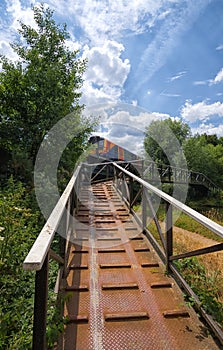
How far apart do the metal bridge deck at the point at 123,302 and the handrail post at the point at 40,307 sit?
1.41 feet

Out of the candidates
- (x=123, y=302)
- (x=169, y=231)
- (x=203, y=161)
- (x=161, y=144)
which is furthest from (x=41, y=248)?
(x=203, y=161)

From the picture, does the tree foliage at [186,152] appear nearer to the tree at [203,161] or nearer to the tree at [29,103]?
the tree at [203,161]

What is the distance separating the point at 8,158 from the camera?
558 centimetres

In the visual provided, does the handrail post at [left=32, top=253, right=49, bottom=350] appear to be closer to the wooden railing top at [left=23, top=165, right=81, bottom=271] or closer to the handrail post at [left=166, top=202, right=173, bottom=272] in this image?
the wooden railing top at [left=23, top=165, right=81, bottom=271]

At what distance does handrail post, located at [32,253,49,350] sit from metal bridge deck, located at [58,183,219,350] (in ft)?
1.41

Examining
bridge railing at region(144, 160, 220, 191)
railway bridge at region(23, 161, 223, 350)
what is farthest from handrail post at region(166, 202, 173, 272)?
bridge railing at region(144, 160, 220, 191)

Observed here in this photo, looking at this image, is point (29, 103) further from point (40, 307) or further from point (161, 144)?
point (161, 144)

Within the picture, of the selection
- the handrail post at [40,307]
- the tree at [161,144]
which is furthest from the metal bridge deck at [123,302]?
the tree at [161,144]

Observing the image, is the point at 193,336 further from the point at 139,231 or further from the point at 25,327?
the point at 139,231

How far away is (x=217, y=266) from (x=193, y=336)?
1.88 meters

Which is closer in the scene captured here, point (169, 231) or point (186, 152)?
point (169, 231)

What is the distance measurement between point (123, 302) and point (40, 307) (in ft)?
3.59

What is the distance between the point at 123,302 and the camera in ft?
6.53

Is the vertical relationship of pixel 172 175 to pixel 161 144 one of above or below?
below
